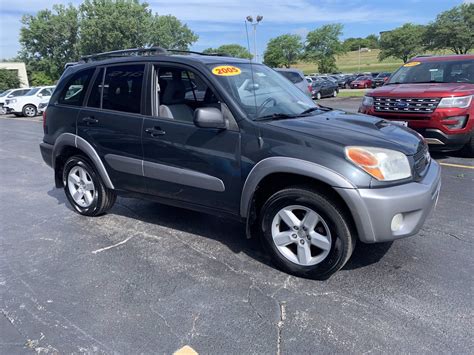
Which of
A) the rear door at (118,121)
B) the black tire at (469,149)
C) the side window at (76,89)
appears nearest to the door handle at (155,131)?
the rear door at (118,121)

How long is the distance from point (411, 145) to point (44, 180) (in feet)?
19.6

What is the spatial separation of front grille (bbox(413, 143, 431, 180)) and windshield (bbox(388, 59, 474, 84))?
14.6 ft

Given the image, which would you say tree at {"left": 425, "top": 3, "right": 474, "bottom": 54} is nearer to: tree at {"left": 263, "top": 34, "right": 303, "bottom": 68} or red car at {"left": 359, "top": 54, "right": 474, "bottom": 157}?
tree at {"left": 263, "top": 34, "right": 303, "bottom": 68}

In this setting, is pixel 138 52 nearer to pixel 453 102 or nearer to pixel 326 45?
pixel 453 102

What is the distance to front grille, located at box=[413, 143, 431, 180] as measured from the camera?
3207 mm

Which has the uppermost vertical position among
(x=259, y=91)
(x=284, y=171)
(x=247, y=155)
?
(x=259, y=91)

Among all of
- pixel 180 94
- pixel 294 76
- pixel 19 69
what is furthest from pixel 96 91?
pixel 19 69

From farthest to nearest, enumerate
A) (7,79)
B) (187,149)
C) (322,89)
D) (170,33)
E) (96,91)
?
(170,33)
(7,79)
(322,89)
(96,91)
(187,149)

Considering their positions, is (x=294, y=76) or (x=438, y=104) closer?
(x=438, y=104)

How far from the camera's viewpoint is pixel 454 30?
46188 mm

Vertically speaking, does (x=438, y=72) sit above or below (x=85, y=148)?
above

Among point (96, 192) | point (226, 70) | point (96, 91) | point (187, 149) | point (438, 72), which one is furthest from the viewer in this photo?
point (438, 72)

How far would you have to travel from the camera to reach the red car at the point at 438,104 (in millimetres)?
6367

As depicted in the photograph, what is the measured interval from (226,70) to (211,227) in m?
1.69
